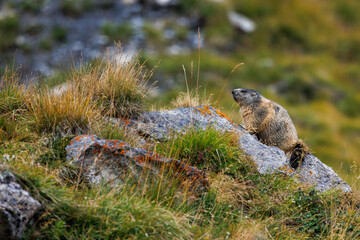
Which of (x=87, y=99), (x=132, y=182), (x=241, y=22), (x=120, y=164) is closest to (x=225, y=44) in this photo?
(x=241, y=22)

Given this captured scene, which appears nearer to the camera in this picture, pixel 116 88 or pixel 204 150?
pixel 204 150

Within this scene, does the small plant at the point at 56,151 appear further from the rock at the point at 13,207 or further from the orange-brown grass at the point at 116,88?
the orange-brown grass at the point at 116,88

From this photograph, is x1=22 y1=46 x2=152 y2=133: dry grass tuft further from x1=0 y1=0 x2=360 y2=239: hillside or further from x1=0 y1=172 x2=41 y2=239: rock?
x1=0 y1=172 x2=41 y2=239: rock

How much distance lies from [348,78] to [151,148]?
1687 cm

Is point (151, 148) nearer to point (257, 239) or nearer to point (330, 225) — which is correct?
point (257, 239)

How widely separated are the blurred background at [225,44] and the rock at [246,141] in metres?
8.42

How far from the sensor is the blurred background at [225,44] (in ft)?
58.0

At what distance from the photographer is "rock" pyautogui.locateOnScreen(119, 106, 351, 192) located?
7043 mm

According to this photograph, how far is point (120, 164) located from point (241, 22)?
55.4ft

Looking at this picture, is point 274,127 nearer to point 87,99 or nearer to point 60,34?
point 87,99

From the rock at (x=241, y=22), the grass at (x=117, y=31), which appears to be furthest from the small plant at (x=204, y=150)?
the rock at (x=241, y=22)

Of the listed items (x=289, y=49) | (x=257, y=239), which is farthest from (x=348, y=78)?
(x=257, y=239)

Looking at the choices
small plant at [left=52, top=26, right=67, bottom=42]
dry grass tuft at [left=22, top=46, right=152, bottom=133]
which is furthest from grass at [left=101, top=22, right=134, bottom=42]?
dry grass tuft at [left=22, top=46, right=152, bottom=133]

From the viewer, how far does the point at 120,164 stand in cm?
579
